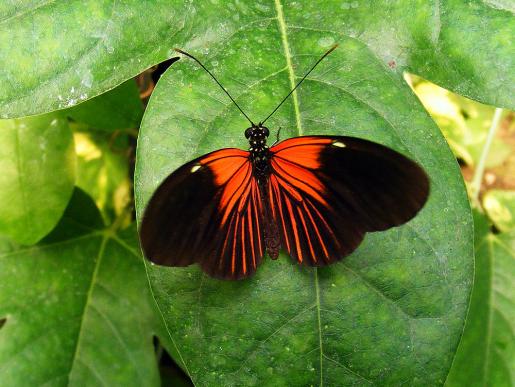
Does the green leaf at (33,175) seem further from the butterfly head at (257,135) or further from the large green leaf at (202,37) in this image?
the butterfly head at (257,135)

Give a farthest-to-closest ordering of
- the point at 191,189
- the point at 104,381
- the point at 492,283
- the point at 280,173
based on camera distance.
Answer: the point at 492,283
the point at 104,381
the point at 280,173
the point at 191,189

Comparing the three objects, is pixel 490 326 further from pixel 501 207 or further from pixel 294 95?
pixel 294 95

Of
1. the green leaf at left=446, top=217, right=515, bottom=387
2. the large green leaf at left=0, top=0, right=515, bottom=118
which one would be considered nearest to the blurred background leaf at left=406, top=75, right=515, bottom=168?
the green leaf at left=446, top=217, right=515, bottom=387

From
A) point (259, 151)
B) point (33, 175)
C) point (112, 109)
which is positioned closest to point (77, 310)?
point (33, 175)

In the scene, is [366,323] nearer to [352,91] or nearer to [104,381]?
[352,91]

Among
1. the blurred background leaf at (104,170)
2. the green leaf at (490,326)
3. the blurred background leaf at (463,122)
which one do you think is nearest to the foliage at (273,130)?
the blurred background leaf at (104,170)

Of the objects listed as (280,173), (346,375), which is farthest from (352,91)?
(346,375)
